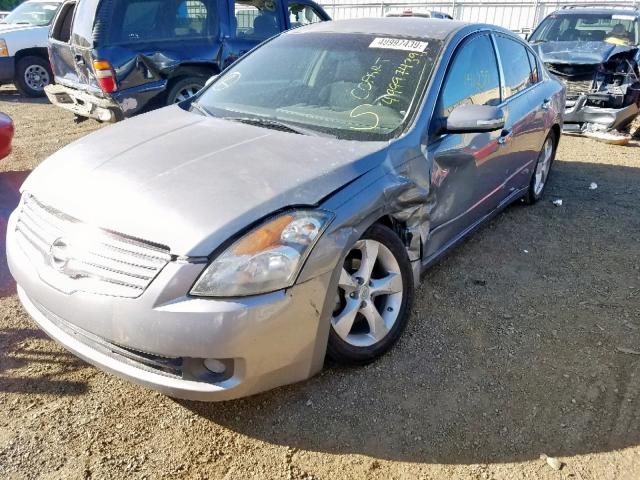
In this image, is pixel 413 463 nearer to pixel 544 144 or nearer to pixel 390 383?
pixel 390 383

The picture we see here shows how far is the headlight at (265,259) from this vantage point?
6.73ft

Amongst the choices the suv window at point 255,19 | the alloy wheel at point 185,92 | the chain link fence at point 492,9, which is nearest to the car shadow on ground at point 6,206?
the alloy wheel at point 185,92

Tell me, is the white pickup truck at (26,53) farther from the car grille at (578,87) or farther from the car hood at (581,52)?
the car grille at (578,87)

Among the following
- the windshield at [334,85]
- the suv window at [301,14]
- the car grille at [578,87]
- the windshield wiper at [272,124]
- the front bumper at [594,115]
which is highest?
the windshield at [334,85]

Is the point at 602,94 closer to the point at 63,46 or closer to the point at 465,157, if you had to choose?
the point at 465,157

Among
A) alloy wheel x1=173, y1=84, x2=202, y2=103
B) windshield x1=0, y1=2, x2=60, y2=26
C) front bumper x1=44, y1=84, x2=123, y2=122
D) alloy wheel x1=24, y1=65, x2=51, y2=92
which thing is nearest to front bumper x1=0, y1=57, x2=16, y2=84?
alloy wheel x1=24, y1=65, x2=51, y2=92

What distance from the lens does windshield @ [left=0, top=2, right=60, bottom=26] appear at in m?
10.9

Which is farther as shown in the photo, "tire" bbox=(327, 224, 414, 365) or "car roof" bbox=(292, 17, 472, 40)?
"car roof" bbox=(292, 17, 472, 40)

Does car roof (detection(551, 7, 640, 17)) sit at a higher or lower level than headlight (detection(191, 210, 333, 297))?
lower

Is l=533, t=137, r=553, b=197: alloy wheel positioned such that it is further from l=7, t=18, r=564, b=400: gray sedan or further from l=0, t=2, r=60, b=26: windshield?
l=0, t=2, r=60, b=26: windshield

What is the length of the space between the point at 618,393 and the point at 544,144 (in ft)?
9.72

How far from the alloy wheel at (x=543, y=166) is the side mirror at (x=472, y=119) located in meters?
2.35

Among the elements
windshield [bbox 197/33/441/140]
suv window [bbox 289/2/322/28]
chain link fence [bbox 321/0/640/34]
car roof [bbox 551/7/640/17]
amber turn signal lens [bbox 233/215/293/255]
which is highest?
windshield [bbox 197/33/441/140]

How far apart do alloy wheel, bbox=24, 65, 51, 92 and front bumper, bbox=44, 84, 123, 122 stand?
4091 millimetres
